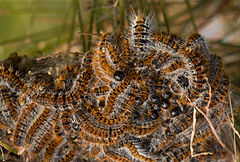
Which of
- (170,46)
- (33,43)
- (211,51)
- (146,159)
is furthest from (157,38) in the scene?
(33,43)

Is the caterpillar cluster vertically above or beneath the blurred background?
beneath

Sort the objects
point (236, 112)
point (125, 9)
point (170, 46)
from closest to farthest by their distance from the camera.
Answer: point (170, 46)
point (236, 112)
point (125, 9)

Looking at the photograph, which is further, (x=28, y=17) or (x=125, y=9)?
(x=28, y=17)

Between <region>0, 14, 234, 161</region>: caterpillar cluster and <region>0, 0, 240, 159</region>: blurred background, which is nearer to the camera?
<region>0, 14, 234, 161</region>: caterpillar cluster

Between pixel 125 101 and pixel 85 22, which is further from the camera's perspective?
pixel 85 22

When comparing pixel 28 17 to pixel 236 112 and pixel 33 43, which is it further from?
pixel 236 112

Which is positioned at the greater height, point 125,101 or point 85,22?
point 85,22

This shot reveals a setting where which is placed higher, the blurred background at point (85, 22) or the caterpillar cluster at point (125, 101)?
the blurred background at point (85, 22)

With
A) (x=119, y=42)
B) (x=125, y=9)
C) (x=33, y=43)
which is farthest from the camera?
(x=33, y=43)
